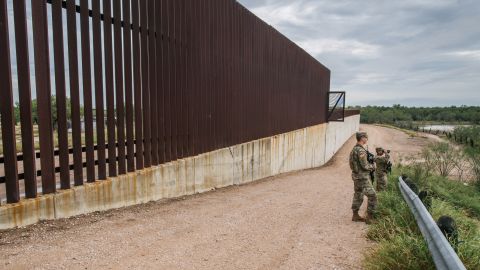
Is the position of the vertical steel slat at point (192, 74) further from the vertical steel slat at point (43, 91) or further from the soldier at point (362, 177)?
the soldier at point (362, 177)

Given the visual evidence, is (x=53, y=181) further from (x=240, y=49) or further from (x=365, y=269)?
(x=240, y=49)

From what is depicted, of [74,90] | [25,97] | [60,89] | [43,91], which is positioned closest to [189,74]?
[74,90]

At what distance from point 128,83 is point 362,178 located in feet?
13.7

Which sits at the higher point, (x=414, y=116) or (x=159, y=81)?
(x=159, y=81)

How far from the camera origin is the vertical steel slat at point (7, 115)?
414 centimetres

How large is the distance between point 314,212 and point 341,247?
2037 mm

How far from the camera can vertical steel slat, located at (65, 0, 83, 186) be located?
193 inches

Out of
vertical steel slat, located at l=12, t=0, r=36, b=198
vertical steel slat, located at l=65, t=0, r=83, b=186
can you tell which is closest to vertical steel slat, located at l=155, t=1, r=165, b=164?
vertical steel slat, located at l=65, t=0, r=83, b=186

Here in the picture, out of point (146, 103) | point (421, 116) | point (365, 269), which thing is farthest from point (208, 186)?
point (421, 116)

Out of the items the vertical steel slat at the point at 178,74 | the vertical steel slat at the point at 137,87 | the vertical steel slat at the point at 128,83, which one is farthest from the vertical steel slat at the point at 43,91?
the vertical steel slat at the point at 178,74

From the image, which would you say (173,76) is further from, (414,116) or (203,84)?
(414,116)

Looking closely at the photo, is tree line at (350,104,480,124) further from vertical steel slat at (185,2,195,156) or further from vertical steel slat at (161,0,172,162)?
vertical steel slat at (161,0,172,162)

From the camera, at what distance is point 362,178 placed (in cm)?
550

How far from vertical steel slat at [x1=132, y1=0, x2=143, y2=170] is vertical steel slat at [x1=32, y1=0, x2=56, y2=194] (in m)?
1.73
